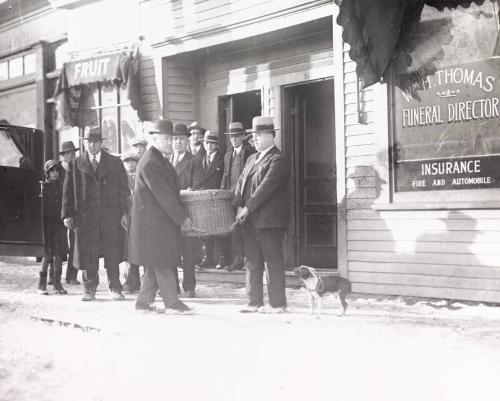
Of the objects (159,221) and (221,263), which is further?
(221,263)

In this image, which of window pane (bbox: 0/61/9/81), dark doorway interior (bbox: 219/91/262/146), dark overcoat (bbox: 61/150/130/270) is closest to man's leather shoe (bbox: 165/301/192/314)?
dark overcoat (bbox: 61/150/130/270)

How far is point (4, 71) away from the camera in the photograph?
17297 mm

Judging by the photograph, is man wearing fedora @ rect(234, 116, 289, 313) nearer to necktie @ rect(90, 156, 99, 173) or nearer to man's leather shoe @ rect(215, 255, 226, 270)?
necktie @ rect(90, 156, 99, 173)

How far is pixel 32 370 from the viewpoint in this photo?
564 centimetres

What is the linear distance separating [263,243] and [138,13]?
6022 millimetres

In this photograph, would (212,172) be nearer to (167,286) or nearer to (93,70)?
(167,286)

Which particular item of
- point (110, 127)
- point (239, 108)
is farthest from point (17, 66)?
point (239, 108)

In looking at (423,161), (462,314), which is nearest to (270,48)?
(423,161)

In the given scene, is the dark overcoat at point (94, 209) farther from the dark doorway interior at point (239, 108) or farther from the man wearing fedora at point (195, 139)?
the dark doorway interior at point (239, 108)

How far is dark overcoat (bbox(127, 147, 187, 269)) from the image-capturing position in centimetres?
803

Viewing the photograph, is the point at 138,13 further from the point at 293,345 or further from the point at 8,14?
the point at 293,345

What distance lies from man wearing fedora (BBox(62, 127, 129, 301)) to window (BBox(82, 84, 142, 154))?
3.54 m

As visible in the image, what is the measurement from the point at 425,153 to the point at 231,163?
2804mm

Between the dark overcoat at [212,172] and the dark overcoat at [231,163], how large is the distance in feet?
0.27
